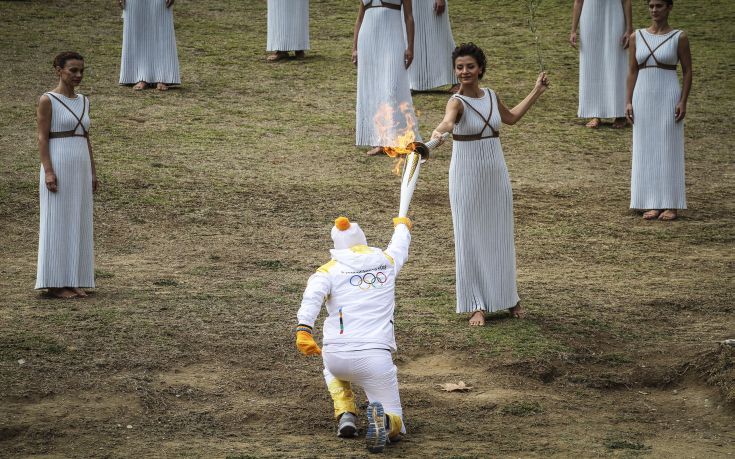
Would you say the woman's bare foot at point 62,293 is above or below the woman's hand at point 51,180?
below

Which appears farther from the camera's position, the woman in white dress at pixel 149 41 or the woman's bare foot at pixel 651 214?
the woman in white dress at pixel 149 41

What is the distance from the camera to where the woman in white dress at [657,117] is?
11391 millimetres

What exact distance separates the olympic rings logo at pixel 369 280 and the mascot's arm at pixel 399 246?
0.22 meters

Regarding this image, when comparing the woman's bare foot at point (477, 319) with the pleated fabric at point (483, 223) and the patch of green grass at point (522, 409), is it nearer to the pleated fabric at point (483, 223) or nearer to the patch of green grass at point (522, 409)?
the pleated fabric at point (483, 223)

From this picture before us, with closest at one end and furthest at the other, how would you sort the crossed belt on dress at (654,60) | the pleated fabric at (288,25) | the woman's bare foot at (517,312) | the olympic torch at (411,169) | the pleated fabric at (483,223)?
the olympic torch at (411,169) → the pleated fabric at (483,223) → the woman's bare foot at (517,312) → the crossed belt on dress at (654,60) → the pleated fabric at (288,25)

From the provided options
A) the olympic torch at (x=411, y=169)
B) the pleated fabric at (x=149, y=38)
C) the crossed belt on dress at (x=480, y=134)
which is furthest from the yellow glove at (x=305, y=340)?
the pleated fabric at (x=149, y=38)

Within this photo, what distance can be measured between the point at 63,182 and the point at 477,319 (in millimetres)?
3428

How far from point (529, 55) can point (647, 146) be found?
6813mm

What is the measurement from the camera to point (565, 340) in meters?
8.39

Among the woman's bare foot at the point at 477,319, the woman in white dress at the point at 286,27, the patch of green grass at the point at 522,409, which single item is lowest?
the patch of green grass at the point at 522,409

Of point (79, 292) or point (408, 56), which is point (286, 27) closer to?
point (408, 56)

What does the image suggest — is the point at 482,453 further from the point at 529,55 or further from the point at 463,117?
the point at 529,55

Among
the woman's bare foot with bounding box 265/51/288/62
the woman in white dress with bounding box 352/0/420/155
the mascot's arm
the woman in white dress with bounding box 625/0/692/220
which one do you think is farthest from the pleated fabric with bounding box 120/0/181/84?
the mascot's arm

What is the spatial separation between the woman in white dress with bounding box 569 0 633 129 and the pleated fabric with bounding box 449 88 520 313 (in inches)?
246
